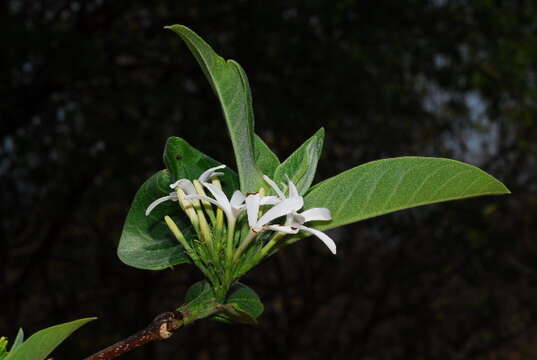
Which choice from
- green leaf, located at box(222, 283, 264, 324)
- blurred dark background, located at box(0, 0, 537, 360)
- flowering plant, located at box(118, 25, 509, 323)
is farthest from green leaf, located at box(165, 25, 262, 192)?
blurred dark background, located at box(0, 0, 537, 360)

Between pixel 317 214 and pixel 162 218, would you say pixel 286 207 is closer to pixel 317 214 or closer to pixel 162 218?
pixel 317 214

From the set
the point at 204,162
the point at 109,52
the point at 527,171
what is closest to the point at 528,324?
the point at 527,171

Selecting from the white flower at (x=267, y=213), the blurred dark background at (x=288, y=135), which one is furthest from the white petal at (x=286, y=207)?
the blurred dark background at (x=288, y=135)

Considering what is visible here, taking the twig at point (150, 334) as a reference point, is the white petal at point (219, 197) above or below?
above

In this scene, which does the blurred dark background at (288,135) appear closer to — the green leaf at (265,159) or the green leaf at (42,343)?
the green leaf at (265,159)

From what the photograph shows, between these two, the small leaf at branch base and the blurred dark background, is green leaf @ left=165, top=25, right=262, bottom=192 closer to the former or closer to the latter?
the small leaf at branch base

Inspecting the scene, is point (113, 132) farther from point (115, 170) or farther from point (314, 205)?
point (314, 205)

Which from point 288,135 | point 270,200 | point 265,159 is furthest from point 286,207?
point 288,135
